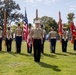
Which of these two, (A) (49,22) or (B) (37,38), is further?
(A) (49,22)

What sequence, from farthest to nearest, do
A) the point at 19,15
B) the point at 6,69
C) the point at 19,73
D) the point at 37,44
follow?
the point at 19,15 < the point at 37,44 < the point at 6,69 < the point at 19,73

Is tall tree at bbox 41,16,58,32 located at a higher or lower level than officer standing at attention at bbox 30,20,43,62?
higher

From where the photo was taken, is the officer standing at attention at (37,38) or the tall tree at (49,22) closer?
the officer standing at attention at (37,38)

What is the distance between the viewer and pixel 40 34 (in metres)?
14.2

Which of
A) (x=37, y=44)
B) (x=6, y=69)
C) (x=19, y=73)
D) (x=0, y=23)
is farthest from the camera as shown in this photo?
(x=0, y=23)

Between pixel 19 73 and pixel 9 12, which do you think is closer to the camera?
pixel 19 73

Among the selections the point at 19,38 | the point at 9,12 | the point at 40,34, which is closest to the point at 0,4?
the point at 9,12

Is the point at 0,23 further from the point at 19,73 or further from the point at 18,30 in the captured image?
the point at 19,73

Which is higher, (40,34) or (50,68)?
(40,34)

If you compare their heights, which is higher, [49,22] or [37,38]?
[49,22]

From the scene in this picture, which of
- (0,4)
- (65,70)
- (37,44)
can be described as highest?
(0,4)

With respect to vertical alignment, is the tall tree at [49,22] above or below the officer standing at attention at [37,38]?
above

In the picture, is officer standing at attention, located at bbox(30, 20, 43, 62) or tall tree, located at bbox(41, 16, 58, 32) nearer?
officer standing at attention, located at bbox(30, 20, 43, 62)

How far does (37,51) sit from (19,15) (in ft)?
277
